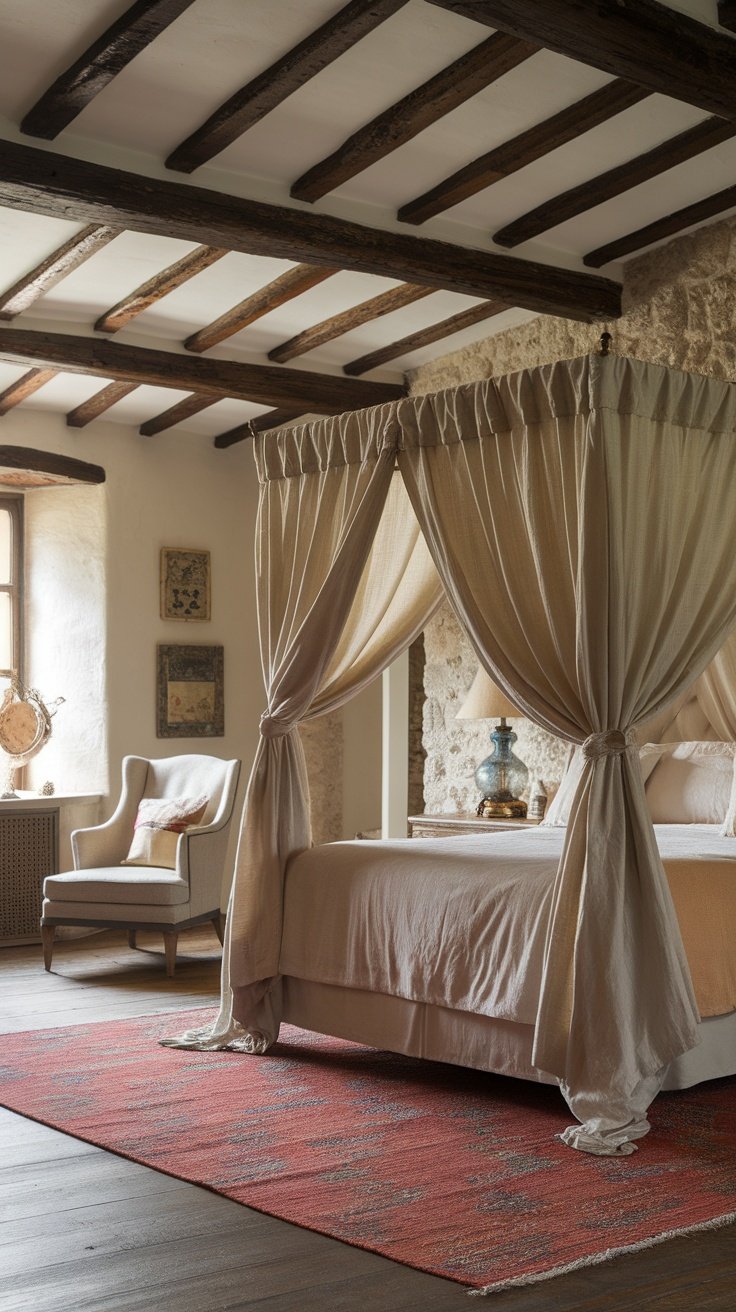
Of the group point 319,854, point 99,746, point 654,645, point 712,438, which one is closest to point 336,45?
point 712,438

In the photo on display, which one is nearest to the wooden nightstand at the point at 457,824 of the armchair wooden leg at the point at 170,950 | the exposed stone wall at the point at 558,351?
the exposed stone wall at the point at 558,351

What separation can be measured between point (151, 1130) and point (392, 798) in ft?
14.2

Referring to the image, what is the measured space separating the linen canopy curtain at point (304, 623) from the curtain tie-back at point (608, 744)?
3.43 feet

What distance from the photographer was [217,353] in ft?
23.2

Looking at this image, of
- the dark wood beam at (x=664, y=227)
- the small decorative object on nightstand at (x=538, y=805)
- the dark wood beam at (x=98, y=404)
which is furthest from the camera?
the dark wood beam at (x=98, y=404)

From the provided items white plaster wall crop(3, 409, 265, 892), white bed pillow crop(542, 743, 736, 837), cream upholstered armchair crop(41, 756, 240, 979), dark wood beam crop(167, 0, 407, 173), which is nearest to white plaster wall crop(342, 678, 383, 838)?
white plaster wall crop(3, 409, 265, 892)

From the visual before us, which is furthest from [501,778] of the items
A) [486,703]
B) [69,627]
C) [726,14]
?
[726,14]

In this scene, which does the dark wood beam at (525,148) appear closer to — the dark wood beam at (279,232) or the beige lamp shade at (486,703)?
the dark wood beam at (279,232)

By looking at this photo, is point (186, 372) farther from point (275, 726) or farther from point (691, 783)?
point (691, 783)

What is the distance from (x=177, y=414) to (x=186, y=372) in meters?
0.95

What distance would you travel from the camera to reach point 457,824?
634 cm

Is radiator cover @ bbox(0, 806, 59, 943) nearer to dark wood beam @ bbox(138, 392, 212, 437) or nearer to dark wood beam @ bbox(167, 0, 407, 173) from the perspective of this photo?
dark wood beam @ bbox(138, 392, 212, 437)

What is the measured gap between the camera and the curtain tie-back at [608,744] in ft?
12.7

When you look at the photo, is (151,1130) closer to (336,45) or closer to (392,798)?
(336,45)
